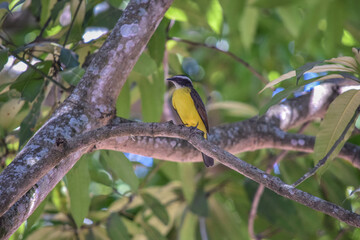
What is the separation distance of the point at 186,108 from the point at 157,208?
97 cm

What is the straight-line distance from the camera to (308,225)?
175 inches

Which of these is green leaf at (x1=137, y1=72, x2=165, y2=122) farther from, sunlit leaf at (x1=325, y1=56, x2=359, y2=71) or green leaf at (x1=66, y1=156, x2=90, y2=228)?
sunlit leaf at (x1=325, y1=56, x2=359, y2=71)

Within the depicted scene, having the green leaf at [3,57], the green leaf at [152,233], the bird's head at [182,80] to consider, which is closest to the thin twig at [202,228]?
the green leaf at [152,233]

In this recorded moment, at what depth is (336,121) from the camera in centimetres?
284

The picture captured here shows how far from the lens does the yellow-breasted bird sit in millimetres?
4219

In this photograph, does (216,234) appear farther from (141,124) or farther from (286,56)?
(141,124)

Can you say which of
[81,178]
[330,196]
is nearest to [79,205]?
[81,178]

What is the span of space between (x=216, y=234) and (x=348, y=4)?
273 cm

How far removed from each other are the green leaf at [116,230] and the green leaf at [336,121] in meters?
1.89

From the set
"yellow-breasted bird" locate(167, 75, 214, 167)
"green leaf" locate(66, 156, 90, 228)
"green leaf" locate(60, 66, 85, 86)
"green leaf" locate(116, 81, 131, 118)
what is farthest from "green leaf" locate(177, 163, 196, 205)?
"green leaf" locate(60, 66, 85, 86)

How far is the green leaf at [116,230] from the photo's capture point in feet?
13.0

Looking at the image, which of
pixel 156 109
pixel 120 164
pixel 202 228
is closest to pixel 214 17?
pixel 156 109

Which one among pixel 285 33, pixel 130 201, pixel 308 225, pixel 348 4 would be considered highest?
pixel 348 4

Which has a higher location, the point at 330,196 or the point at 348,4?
the point at 348,4
